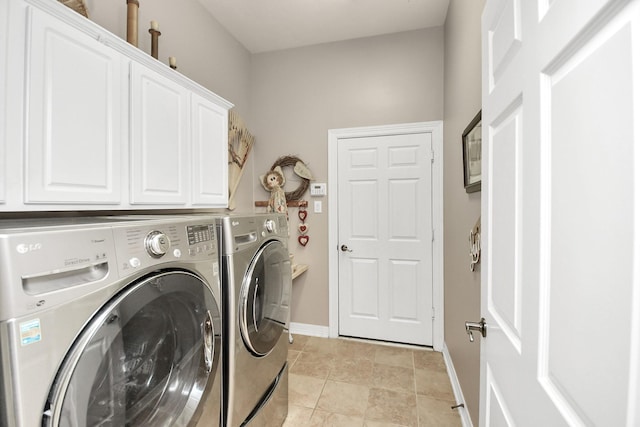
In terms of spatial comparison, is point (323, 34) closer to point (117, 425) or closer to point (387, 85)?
point (387, 85)

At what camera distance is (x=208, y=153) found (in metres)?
1.78

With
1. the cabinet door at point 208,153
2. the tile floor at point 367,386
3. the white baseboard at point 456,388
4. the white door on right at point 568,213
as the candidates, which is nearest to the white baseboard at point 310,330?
the tile floor at point 367,386

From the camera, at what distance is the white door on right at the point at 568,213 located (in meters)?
0.34

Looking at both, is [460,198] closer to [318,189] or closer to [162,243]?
[318,189]

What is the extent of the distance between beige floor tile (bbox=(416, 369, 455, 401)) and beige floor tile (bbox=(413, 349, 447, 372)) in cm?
6

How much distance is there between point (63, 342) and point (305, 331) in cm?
250

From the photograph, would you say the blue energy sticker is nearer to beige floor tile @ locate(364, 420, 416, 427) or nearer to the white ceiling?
beige floor tile @ locate(364, 420, 416, 427)

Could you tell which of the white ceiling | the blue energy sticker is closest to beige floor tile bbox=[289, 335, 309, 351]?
the blue energy sticker

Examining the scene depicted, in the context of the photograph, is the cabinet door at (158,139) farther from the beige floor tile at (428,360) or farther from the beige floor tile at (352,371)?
the beige floor tile at (428,360)

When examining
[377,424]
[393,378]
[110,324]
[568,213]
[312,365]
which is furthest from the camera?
[312,365]

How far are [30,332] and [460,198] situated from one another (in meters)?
2.07

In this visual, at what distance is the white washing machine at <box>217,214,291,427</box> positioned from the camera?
115cm

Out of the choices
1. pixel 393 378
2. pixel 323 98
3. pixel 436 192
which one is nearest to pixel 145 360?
pixel 393 378

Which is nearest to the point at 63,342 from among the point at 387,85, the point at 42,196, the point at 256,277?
the point at 42,196
